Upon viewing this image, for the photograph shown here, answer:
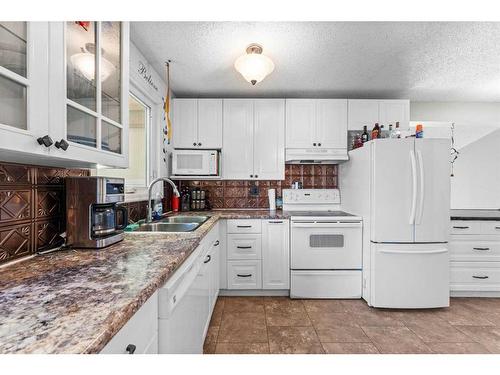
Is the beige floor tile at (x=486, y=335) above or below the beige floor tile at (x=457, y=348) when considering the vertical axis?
below

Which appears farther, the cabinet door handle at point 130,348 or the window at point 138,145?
the window at point 138,145

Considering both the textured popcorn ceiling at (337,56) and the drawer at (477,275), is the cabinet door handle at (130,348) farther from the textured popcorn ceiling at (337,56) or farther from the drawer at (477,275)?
the drawer at (477,275)

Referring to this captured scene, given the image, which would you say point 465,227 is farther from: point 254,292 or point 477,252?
point 254,292

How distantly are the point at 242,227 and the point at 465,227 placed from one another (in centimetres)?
239

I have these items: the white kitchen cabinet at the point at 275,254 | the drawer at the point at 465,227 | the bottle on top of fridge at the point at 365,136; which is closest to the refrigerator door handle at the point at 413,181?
the bottle on top of fridge at the point at 365,136

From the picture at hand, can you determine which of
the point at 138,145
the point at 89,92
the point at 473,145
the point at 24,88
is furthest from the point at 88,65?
the point at 473,145

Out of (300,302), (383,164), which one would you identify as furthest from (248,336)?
(383,164)

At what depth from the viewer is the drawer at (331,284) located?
2713 mm

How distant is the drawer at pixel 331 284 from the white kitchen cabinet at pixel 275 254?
0.19 meters

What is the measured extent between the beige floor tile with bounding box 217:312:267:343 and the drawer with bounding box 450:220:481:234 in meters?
2.23

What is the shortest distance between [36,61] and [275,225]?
2.35m

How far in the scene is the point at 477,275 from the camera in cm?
278
